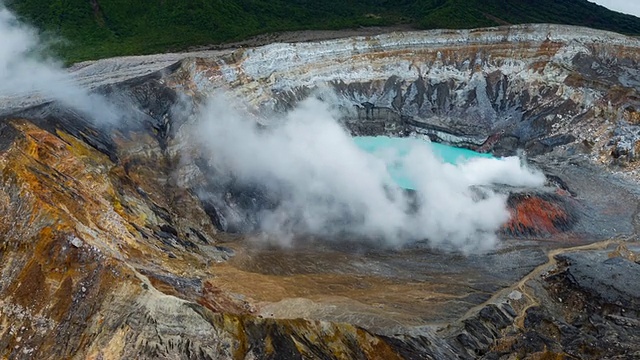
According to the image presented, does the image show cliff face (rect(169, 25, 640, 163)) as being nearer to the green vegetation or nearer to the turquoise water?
the turquoise water

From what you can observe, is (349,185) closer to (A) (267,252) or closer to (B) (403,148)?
(A) (267,252)

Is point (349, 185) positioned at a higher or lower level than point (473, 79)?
lower

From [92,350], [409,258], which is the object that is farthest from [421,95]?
[92,350]

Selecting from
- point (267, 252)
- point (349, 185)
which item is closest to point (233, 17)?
point (349, 185)

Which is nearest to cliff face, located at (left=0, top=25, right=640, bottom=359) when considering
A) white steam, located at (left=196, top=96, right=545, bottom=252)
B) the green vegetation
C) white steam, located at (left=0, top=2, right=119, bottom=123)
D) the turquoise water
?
the turquoise water

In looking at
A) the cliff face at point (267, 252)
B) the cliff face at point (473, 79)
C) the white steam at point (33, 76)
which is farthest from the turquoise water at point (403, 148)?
the white steam at point (33, 76)

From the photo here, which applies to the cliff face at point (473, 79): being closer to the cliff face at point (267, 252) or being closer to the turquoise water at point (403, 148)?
the cliff face at point (267, 252)
